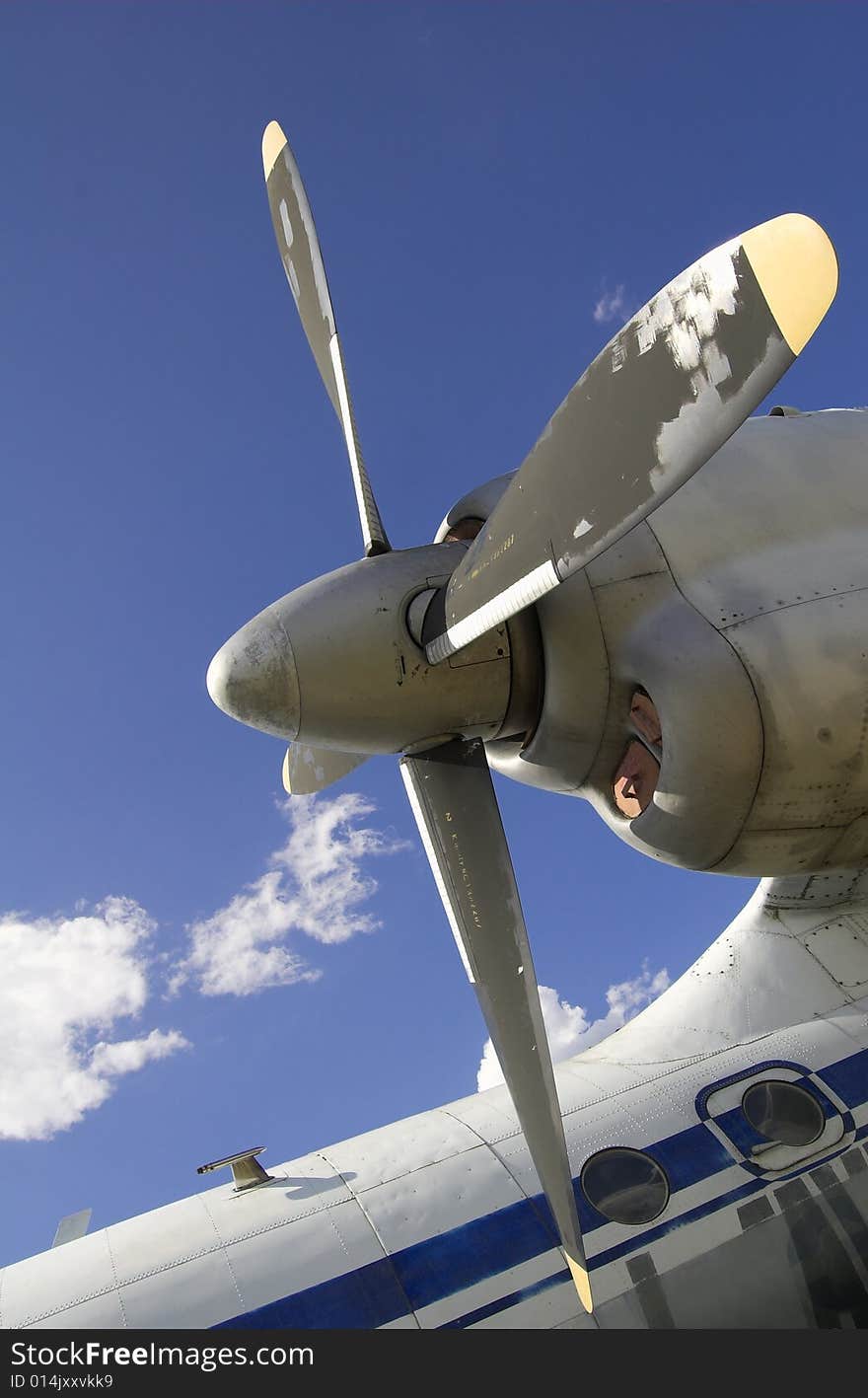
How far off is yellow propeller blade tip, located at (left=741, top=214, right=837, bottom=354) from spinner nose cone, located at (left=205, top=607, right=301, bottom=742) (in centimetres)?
384

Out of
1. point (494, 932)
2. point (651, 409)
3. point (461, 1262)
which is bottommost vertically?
point (461, 1262)

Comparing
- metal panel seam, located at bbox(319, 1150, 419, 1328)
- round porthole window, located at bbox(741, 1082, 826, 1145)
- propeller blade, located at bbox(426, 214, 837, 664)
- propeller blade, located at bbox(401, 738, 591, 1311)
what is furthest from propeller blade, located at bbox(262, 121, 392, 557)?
round porthole window, located at bbox(741, 1082, 826, 1145)

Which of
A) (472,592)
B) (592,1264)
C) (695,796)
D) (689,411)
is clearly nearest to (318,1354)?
(592,1264)

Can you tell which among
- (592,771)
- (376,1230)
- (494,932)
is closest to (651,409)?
(592,771)

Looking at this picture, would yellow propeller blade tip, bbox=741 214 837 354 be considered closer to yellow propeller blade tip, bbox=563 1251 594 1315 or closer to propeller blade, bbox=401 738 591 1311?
propeller blade, bbox=401 738 591 1311

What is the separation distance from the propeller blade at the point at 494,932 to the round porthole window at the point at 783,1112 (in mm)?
2952

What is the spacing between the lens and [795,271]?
4250 millimetres

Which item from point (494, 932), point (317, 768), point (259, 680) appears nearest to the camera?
point (259, 680)

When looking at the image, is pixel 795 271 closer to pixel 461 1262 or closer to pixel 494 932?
pixel 494 932

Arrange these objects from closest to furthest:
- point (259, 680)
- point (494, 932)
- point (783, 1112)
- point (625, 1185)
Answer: point (259, 680) → point (494, 932) → point (625, 1185) → point (783, 1112)

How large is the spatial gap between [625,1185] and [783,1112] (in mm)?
1849

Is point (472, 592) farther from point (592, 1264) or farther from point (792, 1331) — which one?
point (792, 1331)

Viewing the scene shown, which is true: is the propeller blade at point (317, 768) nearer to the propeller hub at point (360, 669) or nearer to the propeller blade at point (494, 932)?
the propeller blade at point (494, 932)

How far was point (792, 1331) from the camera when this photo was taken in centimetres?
731
